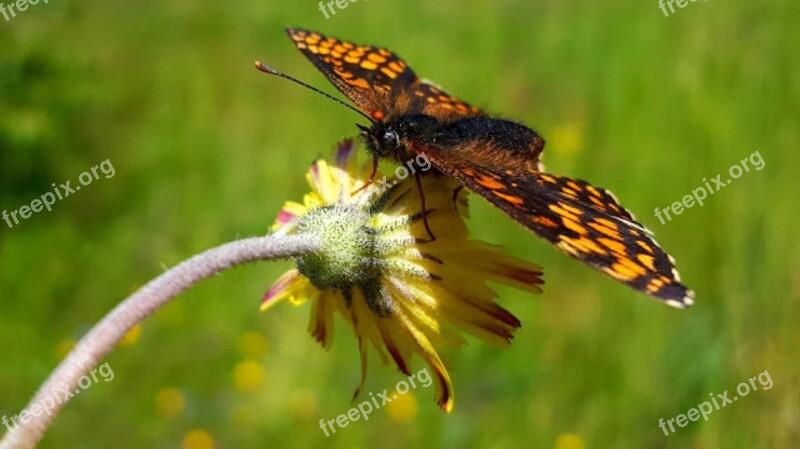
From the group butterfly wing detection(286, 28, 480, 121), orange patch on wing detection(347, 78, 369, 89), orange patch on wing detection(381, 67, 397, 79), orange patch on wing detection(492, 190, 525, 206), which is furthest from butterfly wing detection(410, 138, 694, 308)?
orange patch on wing detection(381, 67, 397, 79)

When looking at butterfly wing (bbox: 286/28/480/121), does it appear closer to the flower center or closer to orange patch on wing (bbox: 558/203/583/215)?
the flower center

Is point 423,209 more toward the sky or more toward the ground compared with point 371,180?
more toward the ground

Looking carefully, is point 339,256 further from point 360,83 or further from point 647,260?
point 360,83

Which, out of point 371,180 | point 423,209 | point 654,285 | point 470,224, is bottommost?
point 654,285


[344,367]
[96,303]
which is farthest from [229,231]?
[344,367]

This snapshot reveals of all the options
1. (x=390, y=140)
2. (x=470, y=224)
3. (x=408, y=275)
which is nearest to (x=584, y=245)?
(x=408, y=275)

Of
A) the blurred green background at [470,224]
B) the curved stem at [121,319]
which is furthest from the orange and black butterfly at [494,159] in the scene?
the blurred green background at [470,224]

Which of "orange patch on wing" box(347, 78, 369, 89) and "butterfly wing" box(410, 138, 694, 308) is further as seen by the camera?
"orange patch on wing" box(347, 78, 369, 89)
